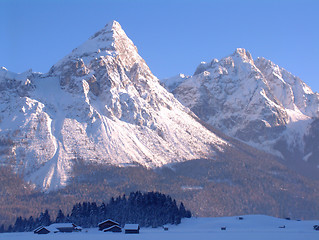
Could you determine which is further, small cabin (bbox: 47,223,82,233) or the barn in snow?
small cabin (bbox: 47,223,82,233)

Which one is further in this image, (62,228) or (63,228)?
(63,228)

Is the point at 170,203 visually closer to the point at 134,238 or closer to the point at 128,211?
the point at 128,211

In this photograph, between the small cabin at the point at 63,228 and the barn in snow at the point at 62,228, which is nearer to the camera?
the barn in snow at the point at 62,228

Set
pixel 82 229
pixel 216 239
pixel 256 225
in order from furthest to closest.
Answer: pixel 256 225 → pixel 82 229 → pixel 216 239

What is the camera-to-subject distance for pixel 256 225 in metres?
194

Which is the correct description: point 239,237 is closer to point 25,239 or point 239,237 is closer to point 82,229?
point 25,239

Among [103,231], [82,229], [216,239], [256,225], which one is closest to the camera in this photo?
[216,239]

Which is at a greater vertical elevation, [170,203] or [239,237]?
[170,203]

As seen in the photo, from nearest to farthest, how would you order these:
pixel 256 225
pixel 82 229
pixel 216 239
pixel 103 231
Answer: pixel 216 239
pixel 103 231
pixel 82 229
pixel 256 225

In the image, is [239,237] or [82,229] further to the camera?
[82,229]

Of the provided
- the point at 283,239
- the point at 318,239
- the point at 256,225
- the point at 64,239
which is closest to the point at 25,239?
the point at 64,239

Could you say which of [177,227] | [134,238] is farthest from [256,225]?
[134,238]

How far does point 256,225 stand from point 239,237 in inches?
2340

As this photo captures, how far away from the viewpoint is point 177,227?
604 ft
